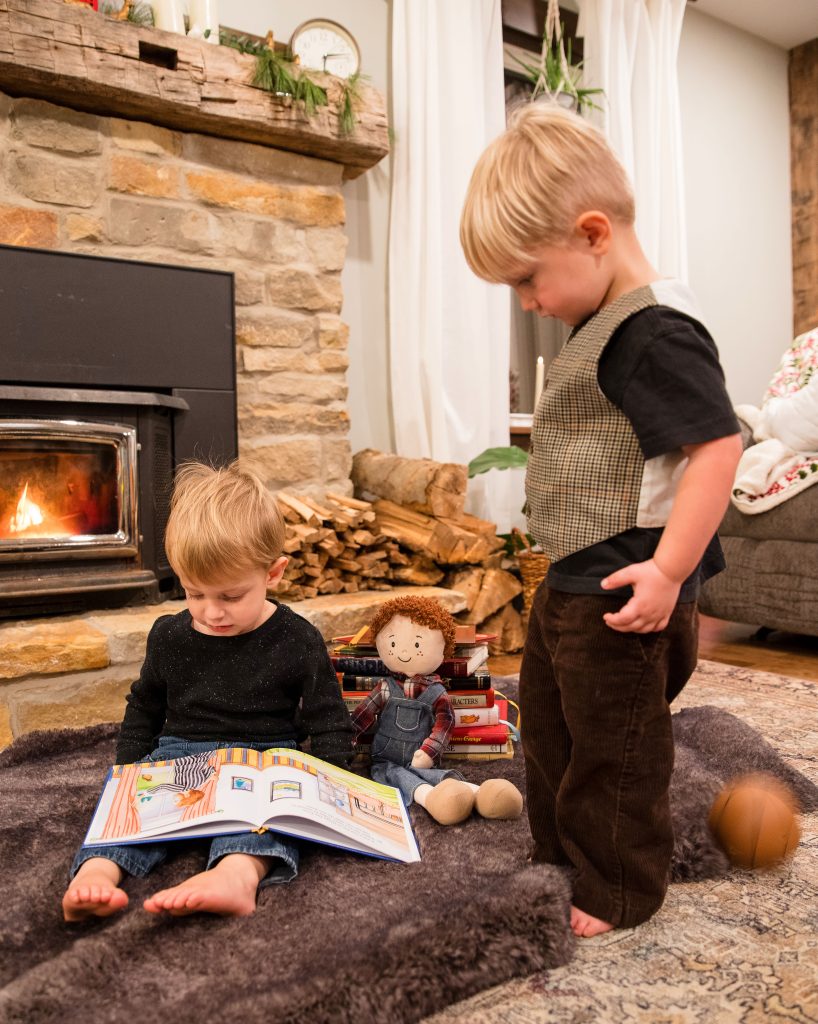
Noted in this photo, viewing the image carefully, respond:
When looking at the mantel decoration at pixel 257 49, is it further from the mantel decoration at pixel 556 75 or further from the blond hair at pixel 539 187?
the blond hair at pixel 539 187

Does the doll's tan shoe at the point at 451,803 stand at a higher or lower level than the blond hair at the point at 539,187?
lower

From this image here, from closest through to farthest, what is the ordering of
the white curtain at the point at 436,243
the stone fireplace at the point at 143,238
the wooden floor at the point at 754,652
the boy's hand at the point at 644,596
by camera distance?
the boy's hand at the point at 644,596 < the stone fireplace at the point at 143,238 < the wooden floor at the point at 754,652 < the white curtain at the point at 436,243

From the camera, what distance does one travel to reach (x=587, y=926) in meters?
0.96

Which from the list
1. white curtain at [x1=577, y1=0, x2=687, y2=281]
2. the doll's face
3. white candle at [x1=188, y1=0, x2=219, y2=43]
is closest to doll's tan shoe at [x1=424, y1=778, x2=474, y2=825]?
the doll's face

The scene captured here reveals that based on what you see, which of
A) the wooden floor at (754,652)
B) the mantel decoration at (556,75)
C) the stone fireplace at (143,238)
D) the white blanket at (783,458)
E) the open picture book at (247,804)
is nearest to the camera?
the open picture book at (247,804)

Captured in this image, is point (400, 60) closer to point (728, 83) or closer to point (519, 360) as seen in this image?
point (519, 360)

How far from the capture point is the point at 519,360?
142 inches

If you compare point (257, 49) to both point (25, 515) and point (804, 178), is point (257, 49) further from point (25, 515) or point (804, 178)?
point (804, 178)

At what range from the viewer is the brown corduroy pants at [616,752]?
941 millimetres

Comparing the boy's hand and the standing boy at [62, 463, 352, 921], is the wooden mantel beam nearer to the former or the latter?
the standing boy at [62, 463, 352, 921]

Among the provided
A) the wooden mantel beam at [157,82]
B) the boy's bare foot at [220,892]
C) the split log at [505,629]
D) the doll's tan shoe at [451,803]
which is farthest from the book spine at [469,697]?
the wooden mantel beam at [157,82]

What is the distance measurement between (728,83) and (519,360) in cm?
174

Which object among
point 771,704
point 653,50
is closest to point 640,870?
point 771,704

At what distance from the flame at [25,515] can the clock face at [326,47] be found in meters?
1.52
